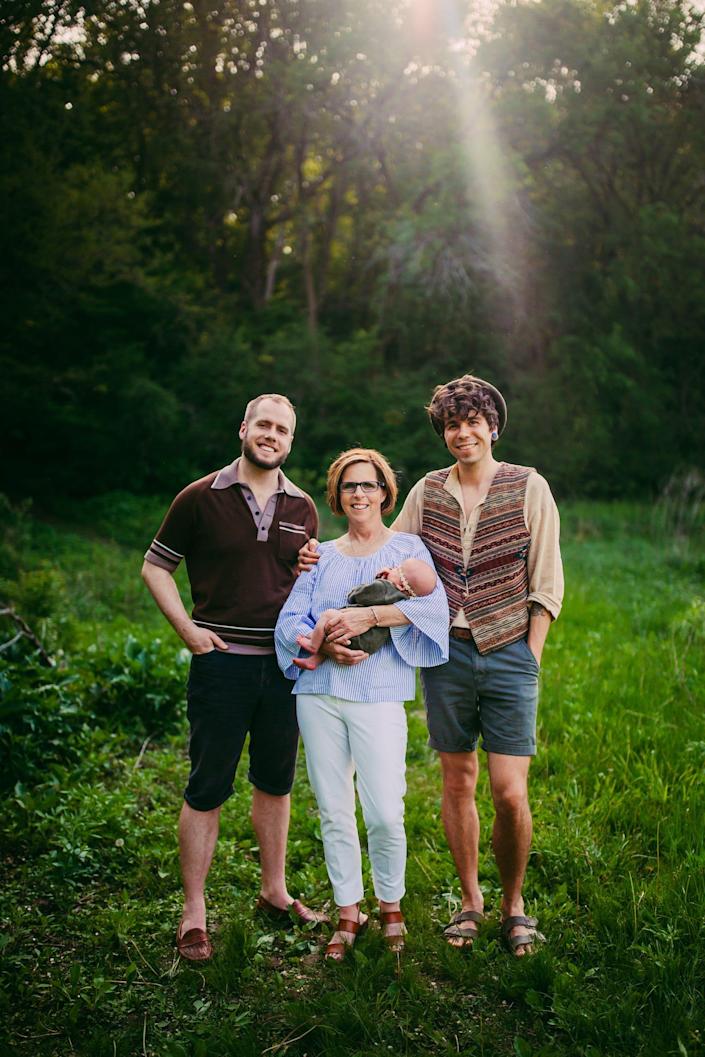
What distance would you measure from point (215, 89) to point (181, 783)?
19954 mm

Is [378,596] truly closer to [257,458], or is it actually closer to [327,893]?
[257,458]

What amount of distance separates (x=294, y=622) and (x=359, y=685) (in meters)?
0.32

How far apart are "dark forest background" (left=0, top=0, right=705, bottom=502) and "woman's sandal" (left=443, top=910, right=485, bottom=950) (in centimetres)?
1308

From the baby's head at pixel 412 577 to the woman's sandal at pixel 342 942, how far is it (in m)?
1.24

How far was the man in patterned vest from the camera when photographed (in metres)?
3.17

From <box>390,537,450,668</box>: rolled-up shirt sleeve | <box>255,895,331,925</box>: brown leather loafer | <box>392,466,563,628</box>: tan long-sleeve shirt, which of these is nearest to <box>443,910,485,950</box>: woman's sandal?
<box>255,895,331,925</box>: brown leather loafer

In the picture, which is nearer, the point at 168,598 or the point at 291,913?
the point at 168,598

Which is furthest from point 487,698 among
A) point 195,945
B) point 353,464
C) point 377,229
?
point 377,229

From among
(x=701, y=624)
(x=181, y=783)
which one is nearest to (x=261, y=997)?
(x=181, y=783)

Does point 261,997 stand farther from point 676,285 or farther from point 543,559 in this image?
point 676,285

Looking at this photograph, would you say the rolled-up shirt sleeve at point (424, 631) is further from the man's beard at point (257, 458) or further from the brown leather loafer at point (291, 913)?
the brown leather loafer at point (291, 913)

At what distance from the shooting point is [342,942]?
3168mm

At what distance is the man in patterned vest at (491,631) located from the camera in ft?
10.4

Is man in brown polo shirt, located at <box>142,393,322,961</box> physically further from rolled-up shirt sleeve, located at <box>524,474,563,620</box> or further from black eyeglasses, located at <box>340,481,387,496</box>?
rolled-up shirt sleeve, located at <box>524,474,563,620</box>
